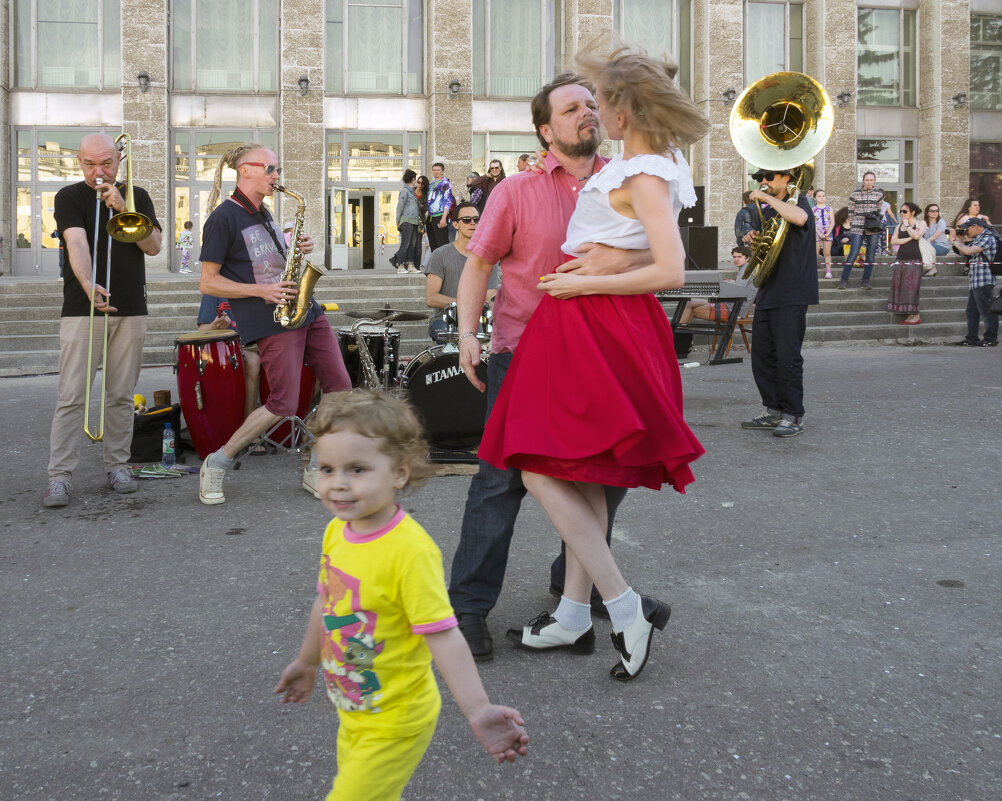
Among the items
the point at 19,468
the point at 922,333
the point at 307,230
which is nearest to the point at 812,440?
the point at 19,468

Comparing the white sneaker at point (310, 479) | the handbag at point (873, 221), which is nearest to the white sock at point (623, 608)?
the white sneaker at point (310, 479)

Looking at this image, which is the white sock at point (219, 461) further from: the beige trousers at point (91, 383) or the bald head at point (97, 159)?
the bald head at point (97, 159)

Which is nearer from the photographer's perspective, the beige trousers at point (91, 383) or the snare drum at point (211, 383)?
the beige trousers at point (91, 383)

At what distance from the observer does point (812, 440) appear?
739 centimetres

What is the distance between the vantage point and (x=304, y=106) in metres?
24.9

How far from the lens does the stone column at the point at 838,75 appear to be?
27.5 meters

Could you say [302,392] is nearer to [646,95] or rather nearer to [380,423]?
[646,95]

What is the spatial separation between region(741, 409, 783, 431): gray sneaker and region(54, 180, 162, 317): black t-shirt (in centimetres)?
439

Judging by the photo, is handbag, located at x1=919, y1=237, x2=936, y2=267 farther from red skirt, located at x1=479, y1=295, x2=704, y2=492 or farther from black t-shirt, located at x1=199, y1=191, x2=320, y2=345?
red skirt, located at x1=479, y1=295, x2=704, y2=492

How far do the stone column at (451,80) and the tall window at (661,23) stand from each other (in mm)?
4270

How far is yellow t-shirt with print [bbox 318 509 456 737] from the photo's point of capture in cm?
205

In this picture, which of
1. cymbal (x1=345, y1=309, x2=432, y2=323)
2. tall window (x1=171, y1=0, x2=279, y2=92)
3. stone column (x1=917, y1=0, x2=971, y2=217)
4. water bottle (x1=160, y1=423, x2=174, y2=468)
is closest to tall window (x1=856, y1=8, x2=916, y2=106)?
stone column (x1=917, y1=0, x2=971, y2=217)

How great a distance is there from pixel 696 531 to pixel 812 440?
2.66 meters

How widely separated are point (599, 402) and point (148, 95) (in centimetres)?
2386
